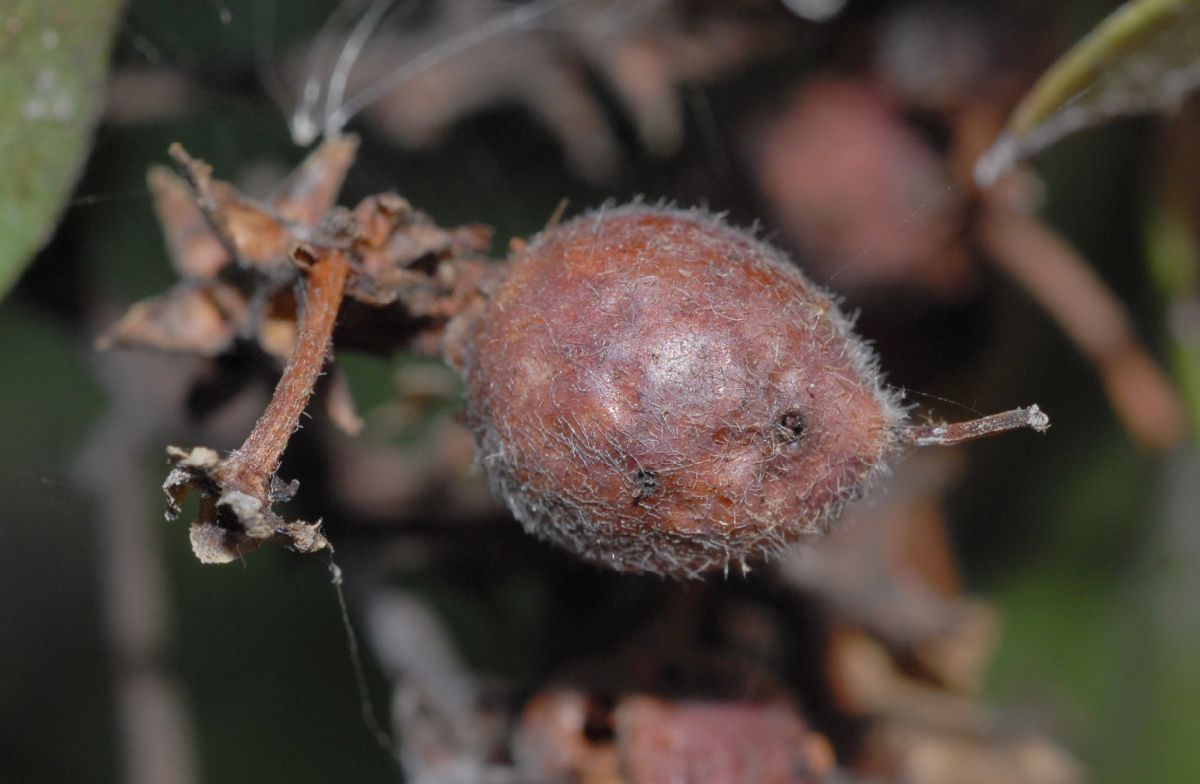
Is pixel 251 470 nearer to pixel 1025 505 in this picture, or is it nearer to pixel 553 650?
pixel 553 650

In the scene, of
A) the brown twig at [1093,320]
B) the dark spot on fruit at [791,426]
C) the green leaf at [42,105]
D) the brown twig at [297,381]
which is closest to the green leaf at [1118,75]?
the brown twig at [1093,320]

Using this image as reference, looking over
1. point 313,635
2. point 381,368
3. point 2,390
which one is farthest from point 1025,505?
Result: point 2,390

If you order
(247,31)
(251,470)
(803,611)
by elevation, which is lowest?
(251,470)

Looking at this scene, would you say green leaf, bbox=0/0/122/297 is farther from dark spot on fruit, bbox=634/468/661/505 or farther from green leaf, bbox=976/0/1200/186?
green leaf, bbox=976/0/1200/186

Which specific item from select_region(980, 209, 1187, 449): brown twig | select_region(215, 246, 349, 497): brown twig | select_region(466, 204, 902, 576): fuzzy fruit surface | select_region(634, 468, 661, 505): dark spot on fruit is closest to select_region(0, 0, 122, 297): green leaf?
select_region(215, 246, 349, 497): brown twig

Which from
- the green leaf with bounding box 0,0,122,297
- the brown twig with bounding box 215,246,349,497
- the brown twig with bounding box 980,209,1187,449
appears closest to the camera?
the brown twig with bounding box 215,246,349,497

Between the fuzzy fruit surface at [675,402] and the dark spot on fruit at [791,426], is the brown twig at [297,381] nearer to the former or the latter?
the fuzzy fruit surface at [675,402]

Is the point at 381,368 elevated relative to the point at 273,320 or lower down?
elevated
